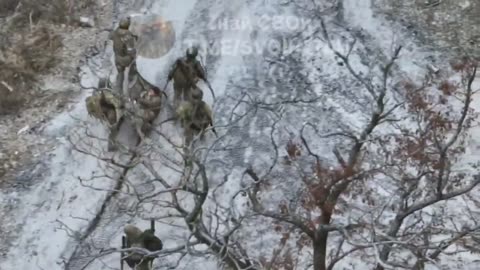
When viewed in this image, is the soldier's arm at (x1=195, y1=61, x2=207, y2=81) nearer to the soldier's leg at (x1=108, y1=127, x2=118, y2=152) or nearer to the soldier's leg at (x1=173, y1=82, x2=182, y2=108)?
the soldier's leg at (x1=173, y1=82, x2=182, y2=108)

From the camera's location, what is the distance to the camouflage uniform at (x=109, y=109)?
1873 cm

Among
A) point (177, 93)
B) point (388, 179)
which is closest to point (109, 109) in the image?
point (177, 93)

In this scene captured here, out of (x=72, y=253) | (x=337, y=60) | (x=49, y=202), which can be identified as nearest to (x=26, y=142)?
(x=49, y=202)

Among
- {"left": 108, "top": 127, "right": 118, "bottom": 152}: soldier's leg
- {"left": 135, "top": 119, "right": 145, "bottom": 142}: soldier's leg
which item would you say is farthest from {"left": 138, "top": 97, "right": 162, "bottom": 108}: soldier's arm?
{"left": 108, "top": 127, "right": 118, "bottom": 152}: soldier's leg

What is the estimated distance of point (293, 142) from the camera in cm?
1923

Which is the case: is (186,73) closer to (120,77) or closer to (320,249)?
(120,77)

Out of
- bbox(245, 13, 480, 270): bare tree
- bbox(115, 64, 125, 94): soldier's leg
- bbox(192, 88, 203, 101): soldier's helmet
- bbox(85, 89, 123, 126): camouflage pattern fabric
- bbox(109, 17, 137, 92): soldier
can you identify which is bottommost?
bbox(245, 13, 480, 270): bare tree

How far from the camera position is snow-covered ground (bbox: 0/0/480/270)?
680 inches

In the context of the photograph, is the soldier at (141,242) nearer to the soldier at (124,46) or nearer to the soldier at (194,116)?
the soldier at (194,116)

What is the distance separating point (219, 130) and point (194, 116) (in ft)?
3.76

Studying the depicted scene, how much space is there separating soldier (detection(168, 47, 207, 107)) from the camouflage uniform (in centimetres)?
128

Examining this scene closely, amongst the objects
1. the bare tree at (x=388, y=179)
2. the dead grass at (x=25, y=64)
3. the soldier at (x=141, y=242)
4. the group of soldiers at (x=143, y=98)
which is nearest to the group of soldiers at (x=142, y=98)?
the group of soldiers at (x=143, y=98)

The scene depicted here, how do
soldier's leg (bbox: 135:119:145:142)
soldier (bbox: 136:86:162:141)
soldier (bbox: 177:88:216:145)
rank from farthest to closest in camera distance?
soldier (bbox: 136:86:162:141) → soldier (bbox: 177:88:216:145) → soldier's leg (bbox: 135:119:145:142)

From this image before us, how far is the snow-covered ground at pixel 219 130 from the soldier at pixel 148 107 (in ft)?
1.28
